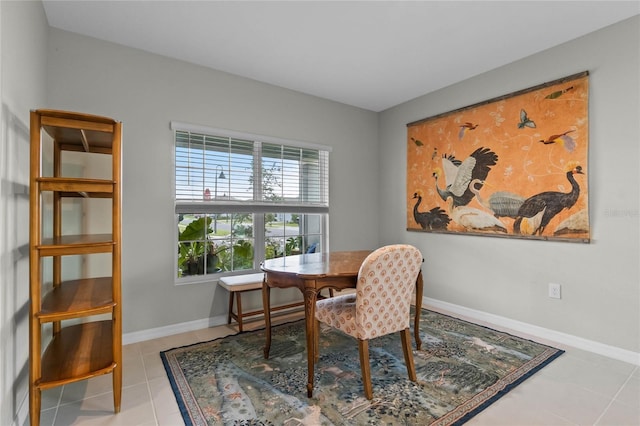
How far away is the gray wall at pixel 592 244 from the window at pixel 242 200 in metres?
1.80

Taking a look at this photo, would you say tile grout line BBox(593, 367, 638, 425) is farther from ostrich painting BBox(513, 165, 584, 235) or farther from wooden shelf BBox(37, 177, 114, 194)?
wooden shelf BBox(37, 177, 114, 194)

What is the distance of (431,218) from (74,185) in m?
3.39

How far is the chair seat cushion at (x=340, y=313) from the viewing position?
6.51 feet

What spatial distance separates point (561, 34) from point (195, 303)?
4.00 m

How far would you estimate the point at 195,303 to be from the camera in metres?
3.09

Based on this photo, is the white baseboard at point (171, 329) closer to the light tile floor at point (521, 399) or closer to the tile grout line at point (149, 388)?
the tile grout line at point (149, 388)

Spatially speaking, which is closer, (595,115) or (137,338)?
(595,115)

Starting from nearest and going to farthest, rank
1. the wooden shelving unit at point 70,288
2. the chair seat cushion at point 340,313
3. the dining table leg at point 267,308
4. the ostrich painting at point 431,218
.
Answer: the wooden shelving unit at point 70,288, the chair seat cushion at point 340,313, the dining table leg at point 267,308, the ostrich painting at point 431,218

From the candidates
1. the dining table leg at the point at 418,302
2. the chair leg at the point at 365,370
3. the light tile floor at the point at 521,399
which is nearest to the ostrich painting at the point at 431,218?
the dining table leg at the point at 418,302

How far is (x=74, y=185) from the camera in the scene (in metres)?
1.65

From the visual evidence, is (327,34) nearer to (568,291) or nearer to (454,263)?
(454,263)

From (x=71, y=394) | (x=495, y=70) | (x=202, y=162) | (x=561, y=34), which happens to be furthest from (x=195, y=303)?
(x=561, y=34)

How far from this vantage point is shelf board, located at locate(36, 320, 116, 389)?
64.4 inches

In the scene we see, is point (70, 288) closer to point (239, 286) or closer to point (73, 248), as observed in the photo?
point (73, 248)
